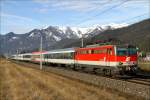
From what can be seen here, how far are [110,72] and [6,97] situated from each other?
14245 millimetres

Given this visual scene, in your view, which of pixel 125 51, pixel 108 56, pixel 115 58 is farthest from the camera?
pixel 108 56

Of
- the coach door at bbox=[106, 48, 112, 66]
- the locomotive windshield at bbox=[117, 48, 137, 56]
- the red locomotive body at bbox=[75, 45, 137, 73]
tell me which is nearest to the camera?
the red locomotive body at bbox=[75, 45, 137, 73]

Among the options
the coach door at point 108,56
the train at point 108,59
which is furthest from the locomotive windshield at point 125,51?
the coach door at point 108,56

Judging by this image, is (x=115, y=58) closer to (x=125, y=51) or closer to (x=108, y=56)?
(x=125, y=51)

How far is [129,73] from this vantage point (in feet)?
103

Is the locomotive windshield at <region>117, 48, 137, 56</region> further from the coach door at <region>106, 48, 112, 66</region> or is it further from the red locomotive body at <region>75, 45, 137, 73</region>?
the coach door at <region>106, 48, 112, 66</region>

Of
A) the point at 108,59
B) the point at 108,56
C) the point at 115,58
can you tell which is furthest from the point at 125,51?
the point at 108,59

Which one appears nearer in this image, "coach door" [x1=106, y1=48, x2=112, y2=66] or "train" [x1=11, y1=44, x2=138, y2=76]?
"train" [x1=11, y1=44, x2=138, y2=76]

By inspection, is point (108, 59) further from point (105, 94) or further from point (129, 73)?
point (105, 94)

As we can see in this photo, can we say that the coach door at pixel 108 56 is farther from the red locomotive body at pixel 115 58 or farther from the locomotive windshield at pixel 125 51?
the locomotive windshield at pixel 125 51

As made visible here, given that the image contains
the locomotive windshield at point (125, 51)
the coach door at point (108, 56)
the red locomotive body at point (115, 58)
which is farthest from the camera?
the coach door at point (108, 56)

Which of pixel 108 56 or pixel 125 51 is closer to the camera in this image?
pixel 125 51

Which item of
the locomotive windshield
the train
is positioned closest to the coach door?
the train

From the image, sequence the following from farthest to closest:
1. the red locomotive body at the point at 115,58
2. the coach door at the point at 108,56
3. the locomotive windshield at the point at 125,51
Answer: the coach door at the point at 108,56
the locomotive windshield at the point at 125,51
the red locomotive body at the point at 115,58
